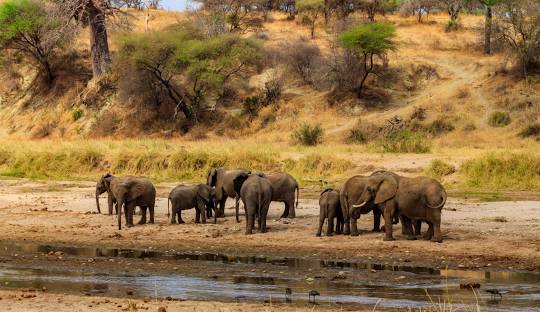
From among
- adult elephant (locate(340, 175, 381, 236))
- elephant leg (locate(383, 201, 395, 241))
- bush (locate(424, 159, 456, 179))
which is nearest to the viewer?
elephant leg (locate(383, 201, 395, 241))

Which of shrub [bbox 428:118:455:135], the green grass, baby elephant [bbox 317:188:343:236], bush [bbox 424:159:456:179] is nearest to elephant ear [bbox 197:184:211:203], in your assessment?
baby elephant [bbox 317:188:343:236]

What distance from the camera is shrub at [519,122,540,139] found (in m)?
37.9

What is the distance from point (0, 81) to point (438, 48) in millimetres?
26593

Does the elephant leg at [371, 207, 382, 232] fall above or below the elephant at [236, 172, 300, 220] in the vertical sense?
below

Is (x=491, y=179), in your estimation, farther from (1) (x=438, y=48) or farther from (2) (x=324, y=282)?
(1) (x=438, y=48)

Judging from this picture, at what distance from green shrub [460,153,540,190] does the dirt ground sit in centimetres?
349

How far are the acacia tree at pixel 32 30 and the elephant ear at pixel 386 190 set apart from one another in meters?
33.9

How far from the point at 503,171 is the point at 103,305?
657 inches

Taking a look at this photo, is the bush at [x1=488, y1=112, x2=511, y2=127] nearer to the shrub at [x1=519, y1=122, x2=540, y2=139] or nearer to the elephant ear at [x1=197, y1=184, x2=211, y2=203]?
the shrub at [x1=519, y1=122, x2=540, y2=139]

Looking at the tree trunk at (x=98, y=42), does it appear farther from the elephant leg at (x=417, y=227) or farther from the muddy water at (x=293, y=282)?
the muddy water at (x=293, y=282)

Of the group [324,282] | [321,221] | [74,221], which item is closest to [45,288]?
[324,282]

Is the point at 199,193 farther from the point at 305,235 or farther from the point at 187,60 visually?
the point at 187,60

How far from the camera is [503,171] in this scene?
25.4 meters

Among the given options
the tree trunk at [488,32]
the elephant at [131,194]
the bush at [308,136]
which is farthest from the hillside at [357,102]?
the elephant at [131,194]
